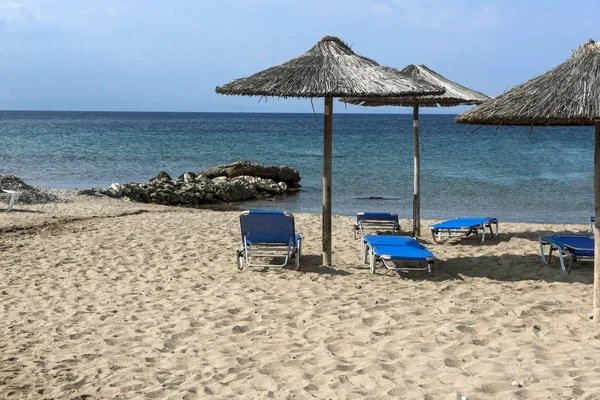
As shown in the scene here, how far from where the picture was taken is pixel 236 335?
5.17 metres

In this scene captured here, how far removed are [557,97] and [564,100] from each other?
0.25 ft

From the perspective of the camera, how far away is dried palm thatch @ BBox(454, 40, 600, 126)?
17.4ft

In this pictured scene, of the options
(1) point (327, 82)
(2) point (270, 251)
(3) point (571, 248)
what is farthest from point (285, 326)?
(3) point (571, 248)

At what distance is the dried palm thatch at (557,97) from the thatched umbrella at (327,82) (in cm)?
142

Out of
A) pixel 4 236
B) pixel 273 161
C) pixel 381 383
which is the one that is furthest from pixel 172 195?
pixel 273 161

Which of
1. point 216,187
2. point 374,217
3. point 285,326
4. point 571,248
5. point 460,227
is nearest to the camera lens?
point 285,326

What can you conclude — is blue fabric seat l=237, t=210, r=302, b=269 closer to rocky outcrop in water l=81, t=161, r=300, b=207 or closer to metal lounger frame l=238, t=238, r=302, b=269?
metal lounger frame l=238, t=238, r=302, b=269

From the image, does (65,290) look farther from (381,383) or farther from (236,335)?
(381,383)

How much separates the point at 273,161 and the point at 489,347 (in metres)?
30.7

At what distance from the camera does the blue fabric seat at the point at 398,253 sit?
6996 millimetres

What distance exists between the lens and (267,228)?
305 inches

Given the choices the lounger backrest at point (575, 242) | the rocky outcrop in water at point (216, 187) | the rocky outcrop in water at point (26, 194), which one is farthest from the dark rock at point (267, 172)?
the lounger backrest at point (575, 242)

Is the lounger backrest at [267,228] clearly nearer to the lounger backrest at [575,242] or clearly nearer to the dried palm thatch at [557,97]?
the dried palm thatch at [557,97]

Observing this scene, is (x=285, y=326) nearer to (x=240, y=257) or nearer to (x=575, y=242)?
(x=240, y=257)
